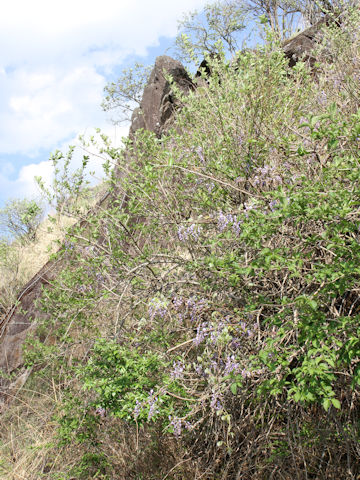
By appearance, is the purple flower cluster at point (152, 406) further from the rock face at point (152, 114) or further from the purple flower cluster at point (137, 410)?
the rock face at point (152, 114)

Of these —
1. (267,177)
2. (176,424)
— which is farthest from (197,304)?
(267,177)

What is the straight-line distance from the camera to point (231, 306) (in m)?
3.10

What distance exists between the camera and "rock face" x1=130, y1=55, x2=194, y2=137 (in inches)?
358

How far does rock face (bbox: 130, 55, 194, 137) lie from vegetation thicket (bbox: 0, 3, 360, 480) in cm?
492

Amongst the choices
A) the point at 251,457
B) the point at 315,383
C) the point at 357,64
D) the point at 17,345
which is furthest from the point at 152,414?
the point at 17,345

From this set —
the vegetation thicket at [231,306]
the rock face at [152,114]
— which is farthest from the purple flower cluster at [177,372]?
the rock face at [152,114]

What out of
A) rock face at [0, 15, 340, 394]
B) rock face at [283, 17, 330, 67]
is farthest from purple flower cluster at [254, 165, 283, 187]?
rock face at [283, 17, 330, 67]

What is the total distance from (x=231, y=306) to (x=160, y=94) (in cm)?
717

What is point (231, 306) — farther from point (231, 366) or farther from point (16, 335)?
point (16, 335)

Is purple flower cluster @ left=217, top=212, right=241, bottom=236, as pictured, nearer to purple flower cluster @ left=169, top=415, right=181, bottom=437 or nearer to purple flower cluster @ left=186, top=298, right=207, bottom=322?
purple flower cluster @ left=186, top=298, right=207, bottom=322

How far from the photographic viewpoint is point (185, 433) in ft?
10.9

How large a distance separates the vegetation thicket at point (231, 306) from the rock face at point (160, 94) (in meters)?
4.92

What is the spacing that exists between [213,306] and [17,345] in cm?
490

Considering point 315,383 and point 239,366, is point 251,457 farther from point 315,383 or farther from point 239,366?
point 315,383
